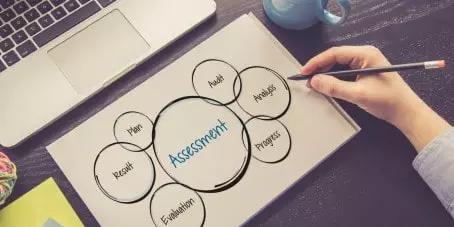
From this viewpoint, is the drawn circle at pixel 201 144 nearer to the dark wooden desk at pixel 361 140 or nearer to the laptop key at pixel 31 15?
the dark wooden desk at pixel 361 140

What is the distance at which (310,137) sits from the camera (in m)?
0.58

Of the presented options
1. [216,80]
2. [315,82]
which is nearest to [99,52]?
[216,80]

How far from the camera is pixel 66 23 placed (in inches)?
24.0

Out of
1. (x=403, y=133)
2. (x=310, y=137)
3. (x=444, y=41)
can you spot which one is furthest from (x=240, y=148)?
(x=444, y=41)

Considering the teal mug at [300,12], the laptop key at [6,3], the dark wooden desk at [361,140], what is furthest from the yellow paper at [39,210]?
the teal mug at [300,12]

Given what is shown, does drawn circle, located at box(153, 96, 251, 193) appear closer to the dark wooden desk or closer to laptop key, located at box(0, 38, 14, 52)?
the dark wooden desk

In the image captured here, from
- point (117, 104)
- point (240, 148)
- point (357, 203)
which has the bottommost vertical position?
point (357, 203)

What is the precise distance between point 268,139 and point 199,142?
0.08 meters

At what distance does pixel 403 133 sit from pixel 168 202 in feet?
0.91

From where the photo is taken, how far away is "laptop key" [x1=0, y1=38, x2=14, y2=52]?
0.59 metres

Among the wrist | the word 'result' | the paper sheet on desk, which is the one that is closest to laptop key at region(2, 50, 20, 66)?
the paper sheet on desk

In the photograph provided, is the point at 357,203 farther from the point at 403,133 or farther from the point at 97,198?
the point at 97,198

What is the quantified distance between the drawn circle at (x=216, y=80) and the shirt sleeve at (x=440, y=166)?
0.22m

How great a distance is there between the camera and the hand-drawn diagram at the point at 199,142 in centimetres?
55
